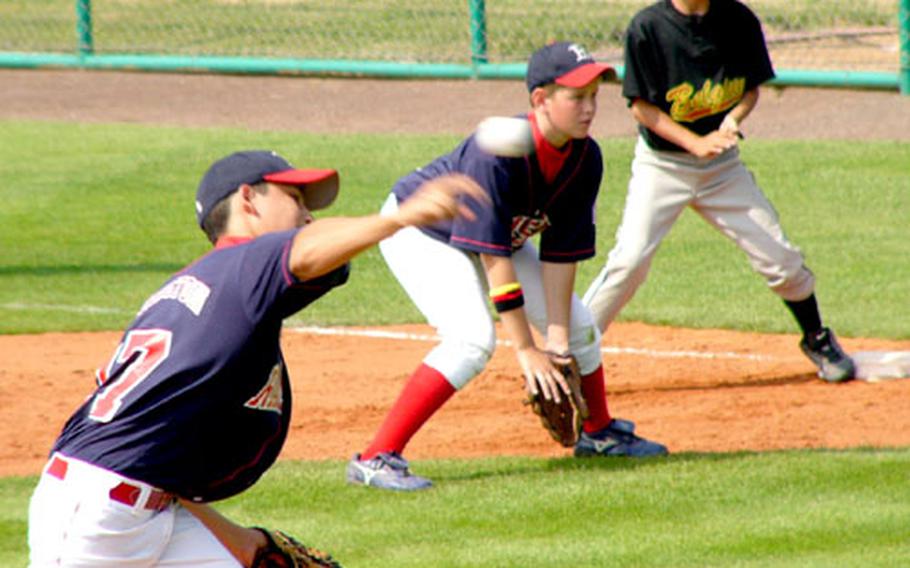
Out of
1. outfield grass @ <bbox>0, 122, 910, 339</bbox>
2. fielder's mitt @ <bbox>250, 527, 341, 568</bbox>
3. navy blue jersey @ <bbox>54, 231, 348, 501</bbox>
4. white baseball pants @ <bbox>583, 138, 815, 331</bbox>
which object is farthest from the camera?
outfield grass @ <bbox>0, 122, 910, 339</bbox>

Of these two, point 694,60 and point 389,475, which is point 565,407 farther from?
point 694,60

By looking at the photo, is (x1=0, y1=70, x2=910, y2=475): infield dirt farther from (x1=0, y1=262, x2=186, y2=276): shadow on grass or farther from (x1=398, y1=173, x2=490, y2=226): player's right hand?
(x1=398, y1=173, x2=490, y2=226): player's right hand

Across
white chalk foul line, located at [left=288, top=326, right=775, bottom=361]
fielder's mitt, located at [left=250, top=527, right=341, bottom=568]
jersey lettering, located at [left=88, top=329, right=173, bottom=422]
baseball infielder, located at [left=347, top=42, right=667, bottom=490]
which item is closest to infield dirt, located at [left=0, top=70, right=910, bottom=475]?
white chalk foul line, located at [left=288, top=326, right=775, bottom=361]

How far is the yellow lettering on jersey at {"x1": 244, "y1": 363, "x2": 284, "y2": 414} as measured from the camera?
3.88 metres

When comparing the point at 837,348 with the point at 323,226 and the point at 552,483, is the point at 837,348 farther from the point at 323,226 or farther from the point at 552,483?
the point at 323,226

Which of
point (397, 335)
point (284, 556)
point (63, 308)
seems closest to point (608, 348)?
point (397, 335)

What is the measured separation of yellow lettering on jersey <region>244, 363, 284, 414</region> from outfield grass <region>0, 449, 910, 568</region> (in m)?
1.51

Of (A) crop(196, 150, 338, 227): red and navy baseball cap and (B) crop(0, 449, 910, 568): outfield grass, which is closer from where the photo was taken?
(A) crop(196, 150, 338, 227): red and navy baseball cap

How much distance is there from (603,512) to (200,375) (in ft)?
7.98

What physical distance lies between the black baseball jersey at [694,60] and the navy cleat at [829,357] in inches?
45.2

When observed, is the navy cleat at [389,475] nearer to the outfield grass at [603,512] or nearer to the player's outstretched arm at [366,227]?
the outfield grass at [603,512]

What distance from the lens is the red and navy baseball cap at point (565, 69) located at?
6.09 metres

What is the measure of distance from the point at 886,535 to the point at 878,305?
4284 millimetres

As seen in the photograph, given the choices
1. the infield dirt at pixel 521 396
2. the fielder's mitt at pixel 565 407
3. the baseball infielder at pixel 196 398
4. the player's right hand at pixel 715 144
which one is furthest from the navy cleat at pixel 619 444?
the baseball infielder at pixel 196 398
